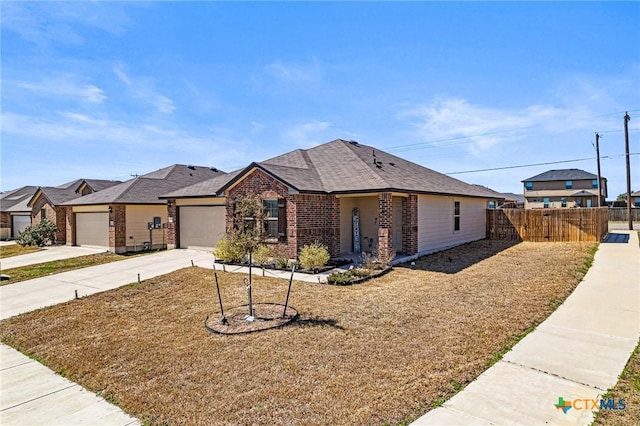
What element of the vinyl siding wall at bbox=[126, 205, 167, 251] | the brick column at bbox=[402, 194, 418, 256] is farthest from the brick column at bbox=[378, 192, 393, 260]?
the vinyl siding wall at bbox=[126, 205, 167, 251]

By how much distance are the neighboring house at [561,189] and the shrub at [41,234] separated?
51076 mm

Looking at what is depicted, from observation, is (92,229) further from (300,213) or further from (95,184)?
(300,213)

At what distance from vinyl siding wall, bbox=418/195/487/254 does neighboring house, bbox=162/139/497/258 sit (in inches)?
1.7

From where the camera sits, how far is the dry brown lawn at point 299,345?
430cm

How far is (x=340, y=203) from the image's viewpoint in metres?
15.0

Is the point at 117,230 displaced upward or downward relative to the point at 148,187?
downward

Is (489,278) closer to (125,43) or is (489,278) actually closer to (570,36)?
(570,36)

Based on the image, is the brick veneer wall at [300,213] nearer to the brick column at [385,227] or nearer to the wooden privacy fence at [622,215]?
the brick column at [385,227]

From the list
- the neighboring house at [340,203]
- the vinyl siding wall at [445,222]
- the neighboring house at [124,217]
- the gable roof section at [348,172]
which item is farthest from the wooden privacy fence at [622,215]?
the neighboring house at [124,217]

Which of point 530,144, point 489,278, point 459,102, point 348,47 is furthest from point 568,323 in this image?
point 530,144

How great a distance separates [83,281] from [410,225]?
11666 millimetres

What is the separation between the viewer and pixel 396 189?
496 inches

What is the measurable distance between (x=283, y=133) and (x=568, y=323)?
863 inches

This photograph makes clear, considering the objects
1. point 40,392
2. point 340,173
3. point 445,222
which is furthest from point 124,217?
point 445,222
